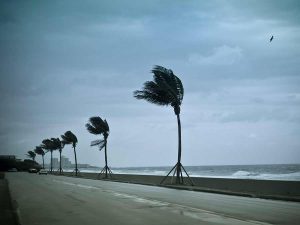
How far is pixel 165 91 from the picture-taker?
112 feet

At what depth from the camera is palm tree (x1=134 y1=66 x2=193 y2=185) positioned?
111 feet

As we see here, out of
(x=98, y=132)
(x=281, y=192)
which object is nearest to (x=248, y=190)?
(x=281, y=192)

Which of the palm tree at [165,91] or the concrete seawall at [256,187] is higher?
the palm tree at [165,91]

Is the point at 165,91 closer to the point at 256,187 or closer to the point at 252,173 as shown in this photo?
the point at 256,187

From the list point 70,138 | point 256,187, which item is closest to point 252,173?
point 70,138

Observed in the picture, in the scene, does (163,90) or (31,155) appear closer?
(163,90)

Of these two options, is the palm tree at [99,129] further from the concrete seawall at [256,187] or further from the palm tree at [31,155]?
the palm tree at [31,155]

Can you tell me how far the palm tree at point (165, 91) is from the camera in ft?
111

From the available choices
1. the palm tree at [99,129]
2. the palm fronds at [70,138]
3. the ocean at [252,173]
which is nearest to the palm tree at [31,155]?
the ocean at [252,173]

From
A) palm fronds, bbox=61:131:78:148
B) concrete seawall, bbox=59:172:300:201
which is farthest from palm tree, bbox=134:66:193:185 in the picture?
palm fronds, bbox=61:131:78:148

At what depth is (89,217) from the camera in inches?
520

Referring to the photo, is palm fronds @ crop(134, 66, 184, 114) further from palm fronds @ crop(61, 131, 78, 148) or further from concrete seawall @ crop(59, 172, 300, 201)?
palm fronds @ crop(61, 131, 78, 148)

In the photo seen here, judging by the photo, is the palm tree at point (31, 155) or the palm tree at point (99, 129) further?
the palm tree at point (31, 155)

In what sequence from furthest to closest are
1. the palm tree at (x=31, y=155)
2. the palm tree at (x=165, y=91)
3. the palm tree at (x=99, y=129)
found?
the palm tree at (x=31, y=155)
the palm tree at (x=99, y=129)
the palm tree at (x=165, y=91)
